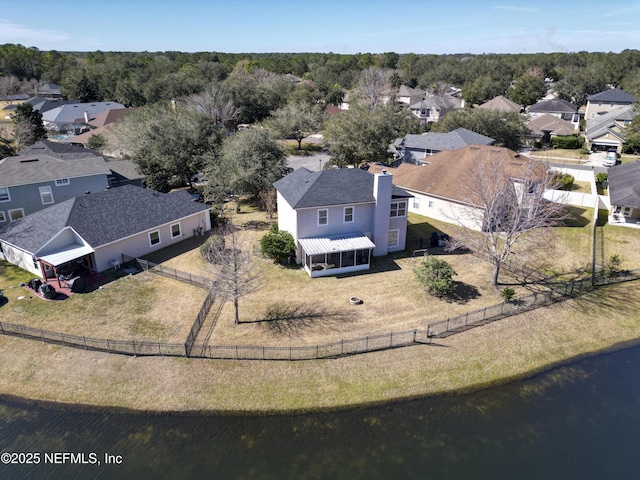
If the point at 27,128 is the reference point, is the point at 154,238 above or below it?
below

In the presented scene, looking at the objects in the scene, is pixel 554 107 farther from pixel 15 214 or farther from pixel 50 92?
pixel 50 92

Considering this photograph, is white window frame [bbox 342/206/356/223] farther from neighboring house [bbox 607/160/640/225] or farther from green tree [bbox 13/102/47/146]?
green tree [bbox 13/102/47/146]

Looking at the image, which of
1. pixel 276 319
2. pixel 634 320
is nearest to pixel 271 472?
pixel 276 319

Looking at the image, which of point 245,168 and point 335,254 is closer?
point 335,254

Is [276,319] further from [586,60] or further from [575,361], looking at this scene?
[586,60]

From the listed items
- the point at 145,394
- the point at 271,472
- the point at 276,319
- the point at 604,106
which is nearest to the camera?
the point at 271,472

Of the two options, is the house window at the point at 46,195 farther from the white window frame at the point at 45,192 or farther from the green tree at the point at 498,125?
the green tree at the point at 498,125

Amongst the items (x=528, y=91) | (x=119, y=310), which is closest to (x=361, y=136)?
(x=119, y=310)
